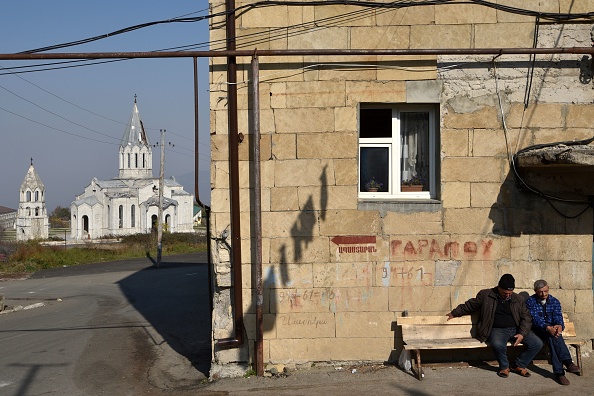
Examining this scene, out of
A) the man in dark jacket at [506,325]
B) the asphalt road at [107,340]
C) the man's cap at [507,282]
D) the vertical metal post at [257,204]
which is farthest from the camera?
the asphalt road at [107,340]

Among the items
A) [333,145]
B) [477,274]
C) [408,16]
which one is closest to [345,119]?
[333,145]

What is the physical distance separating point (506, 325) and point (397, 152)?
2.63 metres

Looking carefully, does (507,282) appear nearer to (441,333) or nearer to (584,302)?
(441,333)

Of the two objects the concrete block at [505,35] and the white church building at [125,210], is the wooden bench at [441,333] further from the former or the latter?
the white church building at [125,210]

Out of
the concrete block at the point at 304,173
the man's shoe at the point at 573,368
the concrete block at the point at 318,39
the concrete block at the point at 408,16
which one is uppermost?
the concrete block at the point at 408,16

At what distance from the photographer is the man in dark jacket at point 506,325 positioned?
27.4 feet

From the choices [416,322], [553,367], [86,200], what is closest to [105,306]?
[416,322]

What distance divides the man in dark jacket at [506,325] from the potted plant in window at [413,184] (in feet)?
5.48

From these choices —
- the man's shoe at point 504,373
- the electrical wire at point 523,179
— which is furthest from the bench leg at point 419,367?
the electrical wire at point 523,179

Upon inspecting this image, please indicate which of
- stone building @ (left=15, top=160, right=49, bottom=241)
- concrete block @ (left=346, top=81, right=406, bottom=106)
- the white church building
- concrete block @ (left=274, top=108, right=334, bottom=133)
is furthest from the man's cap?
stone building @ (left=15, top=160, right=49, bottom=241)

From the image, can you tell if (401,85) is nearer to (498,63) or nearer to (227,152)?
(498,63)

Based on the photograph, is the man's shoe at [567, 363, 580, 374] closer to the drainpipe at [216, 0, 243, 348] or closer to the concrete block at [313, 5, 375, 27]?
the drainpipe at [216, 0, 243, 348]

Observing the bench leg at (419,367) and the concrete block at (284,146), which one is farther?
the concrete block at (284,146)

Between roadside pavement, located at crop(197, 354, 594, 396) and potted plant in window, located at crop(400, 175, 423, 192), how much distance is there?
91.9 inches
